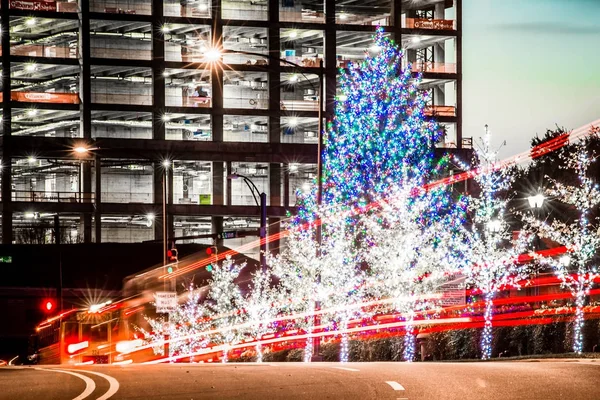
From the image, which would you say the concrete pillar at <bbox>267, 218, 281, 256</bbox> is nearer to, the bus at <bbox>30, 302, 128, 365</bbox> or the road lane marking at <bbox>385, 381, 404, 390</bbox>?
the bus at <bbox>30, 302, 128, 365</bbox>

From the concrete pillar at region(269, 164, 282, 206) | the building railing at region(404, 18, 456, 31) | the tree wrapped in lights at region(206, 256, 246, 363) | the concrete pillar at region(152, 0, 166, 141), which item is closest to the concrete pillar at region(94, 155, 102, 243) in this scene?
the concrete pillar at region(152, 0, 166, 141)

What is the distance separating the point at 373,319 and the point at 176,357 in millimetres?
11176

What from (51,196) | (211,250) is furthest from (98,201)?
(211,250)

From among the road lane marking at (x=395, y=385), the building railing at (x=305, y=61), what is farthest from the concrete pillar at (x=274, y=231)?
the road lane marking at (x=395, y=385)

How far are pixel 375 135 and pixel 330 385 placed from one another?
1165 inches

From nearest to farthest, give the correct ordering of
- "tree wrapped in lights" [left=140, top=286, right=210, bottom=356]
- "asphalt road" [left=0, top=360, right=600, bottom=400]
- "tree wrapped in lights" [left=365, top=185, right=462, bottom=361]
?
"asphalt road" [left=0, top=360, right=600, bottom=400]
"tree wrapped in lights" [left=365, top=185, right=462, bottom=361]
"tree wrapped in lights" [left=140, top=286, right=210, bottom=356]

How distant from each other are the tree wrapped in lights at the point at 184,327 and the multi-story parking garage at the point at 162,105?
1352 inches

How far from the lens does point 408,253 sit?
34.3 m

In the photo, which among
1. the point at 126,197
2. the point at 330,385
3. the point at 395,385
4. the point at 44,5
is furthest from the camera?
the point at 126,197

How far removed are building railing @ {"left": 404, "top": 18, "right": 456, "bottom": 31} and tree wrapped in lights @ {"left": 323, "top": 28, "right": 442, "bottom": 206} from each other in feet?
162

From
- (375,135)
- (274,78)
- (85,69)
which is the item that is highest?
(85,69)

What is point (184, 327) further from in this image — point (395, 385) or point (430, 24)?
point (430, 24)

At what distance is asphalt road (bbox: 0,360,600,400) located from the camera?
11609 mm

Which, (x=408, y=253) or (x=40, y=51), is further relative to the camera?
(x=40, y=51)
